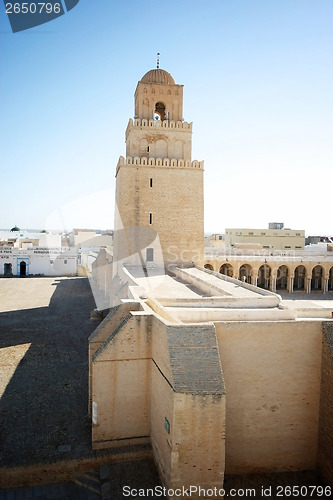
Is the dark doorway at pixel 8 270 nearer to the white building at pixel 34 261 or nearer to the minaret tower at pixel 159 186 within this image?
the white building at pixel 34 261

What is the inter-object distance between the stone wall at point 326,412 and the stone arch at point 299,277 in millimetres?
18271

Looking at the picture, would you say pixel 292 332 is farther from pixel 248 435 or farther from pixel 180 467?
pixel 180 467

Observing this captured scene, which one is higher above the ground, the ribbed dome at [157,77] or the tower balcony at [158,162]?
the ribbed dome at [157,77]

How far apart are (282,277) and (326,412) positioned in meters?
18.1

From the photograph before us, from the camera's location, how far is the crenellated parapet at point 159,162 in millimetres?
17375

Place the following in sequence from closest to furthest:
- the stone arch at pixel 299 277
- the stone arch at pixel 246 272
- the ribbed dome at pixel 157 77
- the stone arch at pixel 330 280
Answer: the ribbed dome at pixel 157 77, the stone arch at pixel 246 272, the stone arch at pixel 330 280, the stone arch at pixel 299 277

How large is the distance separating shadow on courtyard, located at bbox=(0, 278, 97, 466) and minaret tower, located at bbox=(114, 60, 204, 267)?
4.51 metres

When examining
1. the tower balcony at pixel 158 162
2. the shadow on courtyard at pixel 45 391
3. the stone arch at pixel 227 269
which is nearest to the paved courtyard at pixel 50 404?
the shadow on courtyard at pixel 45 391

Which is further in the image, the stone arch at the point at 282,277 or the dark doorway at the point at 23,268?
the dark doorway at the point at 23,268

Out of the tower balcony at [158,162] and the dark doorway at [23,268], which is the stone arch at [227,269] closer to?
the tower balcony at [158,162]

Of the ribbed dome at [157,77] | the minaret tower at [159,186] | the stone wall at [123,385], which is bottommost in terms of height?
the stone wall at [123,385]

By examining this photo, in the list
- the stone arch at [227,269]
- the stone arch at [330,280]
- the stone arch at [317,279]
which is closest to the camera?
the stone arch at [227,269]

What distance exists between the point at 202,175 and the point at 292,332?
1179 centimetres

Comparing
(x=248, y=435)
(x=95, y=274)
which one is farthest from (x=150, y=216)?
(x=248, y=435)
